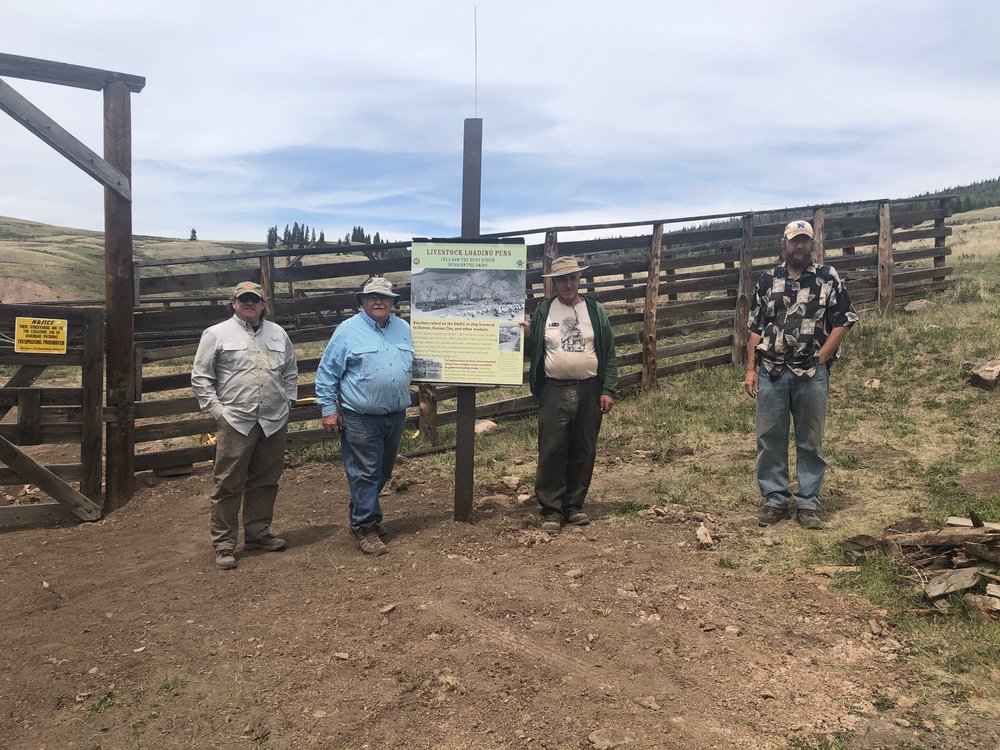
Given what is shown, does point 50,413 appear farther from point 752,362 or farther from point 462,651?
point 752,362

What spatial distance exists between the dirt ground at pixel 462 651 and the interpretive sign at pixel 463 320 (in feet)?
4.06

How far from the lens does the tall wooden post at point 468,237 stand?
5.36 metres

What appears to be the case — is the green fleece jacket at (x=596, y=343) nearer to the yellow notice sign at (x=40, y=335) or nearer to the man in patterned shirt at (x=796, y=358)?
the man in patterned shirt at (x=796, y=358)

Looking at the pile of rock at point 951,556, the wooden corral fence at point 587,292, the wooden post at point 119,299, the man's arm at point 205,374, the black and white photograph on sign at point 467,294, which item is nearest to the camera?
the pile of rock at point 951,556

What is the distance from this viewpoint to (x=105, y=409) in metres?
6.36

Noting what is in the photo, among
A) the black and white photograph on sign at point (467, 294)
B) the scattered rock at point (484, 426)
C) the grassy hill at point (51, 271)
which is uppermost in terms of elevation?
the grassy hill at point (51, 271)

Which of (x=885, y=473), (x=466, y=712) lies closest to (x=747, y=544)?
(x=885, y=473)

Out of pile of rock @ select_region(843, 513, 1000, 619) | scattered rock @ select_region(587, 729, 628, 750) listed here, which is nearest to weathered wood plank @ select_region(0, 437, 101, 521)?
scattered rock @ select_region(587, 729, 628, 750)

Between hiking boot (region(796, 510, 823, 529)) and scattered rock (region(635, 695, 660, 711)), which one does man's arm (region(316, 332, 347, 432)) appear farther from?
hiking boot (region(796, 510, 823, 529))

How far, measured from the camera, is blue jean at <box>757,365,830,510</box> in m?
4.99

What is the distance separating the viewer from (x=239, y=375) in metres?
4.84

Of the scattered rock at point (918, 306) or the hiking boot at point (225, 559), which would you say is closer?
the hiking boot at point (225, 559)

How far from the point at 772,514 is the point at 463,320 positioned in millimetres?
2685

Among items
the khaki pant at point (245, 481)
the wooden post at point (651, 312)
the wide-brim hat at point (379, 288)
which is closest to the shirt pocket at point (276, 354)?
the khaki pant at point (245, 481)
